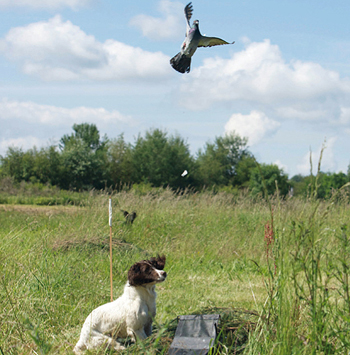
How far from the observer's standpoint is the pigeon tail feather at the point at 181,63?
2416 mm

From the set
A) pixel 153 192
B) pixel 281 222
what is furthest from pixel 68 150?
pixel 281 222

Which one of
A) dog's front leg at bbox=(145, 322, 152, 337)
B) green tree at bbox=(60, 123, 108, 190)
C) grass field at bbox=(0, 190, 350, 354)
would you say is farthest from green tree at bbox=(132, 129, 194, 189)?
dog's front leg at bbox=(145, 322, 152, 337)

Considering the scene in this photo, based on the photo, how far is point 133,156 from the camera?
145ft

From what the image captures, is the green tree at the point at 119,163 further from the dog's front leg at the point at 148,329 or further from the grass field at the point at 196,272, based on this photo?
the dog's front leg at the point at 148,329

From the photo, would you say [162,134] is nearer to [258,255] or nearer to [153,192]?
[153,192]

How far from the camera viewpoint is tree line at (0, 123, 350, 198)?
3453 centimetres

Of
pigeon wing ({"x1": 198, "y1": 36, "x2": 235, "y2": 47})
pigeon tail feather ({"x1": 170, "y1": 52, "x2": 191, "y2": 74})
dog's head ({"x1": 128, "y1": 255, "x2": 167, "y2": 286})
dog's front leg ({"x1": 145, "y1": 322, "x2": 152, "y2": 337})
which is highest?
pigeon wing ({"x1": 198, "y1": 36, "x2": 235, "y2": 47})

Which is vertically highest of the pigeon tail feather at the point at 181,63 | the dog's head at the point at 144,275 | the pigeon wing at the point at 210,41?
the pigeon wing at the point at 210,41

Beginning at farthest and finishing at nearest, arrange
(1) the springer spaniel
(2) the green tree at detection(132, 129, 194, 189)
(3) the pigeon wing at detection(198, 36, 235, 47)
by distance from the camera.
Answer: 1. (2) the green tree at detection(132, 129, 194, 189)
2. (1) the springer spaniel
3. (3) the pigeon wing at detection(198, 36, 235, 47)

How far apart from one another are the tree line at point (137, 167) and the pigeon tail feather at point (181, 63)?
28.3m

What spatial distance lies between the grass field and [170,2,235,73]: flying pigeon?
100cm

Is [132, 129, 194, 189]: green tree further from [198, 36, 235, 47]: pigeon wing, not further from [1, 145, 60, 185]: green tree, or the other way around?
[198, 36, 235, 47]: pigeon wing

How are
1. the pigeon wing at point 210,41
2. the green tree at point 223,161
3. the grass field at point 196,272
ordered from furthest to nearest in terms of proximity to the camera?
the green tree at point 223,161 → the pigeon wing at point 210,41 → the grass field at point 196,272

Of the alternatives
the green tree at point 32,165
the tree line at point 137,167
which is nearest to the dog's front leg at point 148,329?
the tree line at point 137,167
